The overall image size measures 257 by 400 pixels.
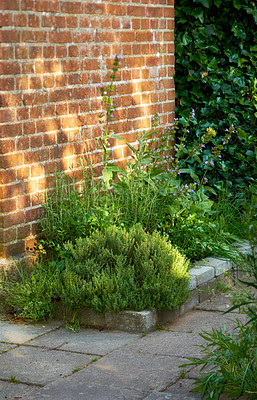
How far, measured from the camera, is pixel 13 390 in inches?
127

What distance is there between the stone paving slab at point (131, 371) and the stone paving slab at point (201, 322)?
59cm

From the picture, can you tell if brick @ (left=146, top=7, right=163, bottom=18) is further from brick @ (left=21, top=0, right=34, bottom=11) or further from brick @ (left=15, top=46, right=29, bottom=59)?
brick @ (left=15, top=46, right=29, bottom=59)

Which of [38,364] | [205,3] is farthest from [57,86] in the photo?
[38,364]

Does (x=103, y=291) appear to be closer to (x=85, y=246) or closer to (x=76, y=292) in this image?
(x=76, y=292)

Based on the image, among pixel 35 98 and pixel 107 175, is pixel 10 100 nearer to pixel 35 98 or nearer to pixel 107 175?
pixel 35 98

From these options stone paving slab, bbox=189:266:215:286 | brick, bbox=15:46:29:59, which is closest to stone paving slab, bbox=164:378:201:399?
stone paving slab, bbox=189:266:215:286

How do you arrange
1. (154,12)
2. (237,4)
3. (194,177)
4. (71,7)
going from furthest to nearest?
(237,4)
(194,177)
(154,12)
(71,7)

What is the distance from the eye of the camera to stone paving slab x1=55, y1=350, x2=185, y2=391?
326 cm

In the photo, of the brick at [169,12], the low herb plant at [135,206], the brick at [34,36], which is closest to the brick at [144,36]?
the brick at [169,12]

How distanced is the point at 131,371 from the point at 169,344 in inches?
20.2

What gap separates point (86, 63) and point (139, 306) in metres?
2.12

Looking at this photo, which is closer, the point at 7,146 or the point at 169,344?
the point at 169,344

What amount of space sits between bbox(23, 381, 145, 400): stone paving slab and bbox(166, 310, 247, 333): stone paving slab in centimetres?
107

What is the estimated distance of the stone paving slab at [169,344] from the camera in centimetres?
372
